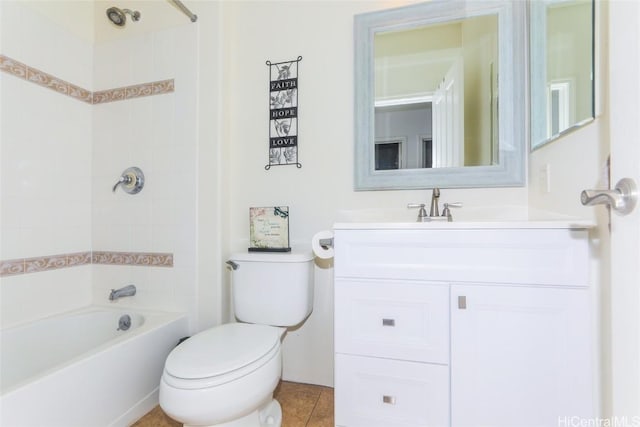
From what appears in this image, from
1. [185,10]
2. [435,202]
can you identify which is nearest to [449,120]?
[435,202]

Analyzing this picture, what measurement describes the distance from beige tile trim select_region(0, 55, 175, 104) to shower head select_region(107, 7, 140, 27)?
348 mm

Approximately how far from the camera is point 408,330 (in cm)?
102

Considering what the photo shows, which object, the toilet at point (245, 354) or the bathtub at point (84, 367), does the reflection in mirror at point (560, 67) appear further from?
the bathtub at point (84, 367)

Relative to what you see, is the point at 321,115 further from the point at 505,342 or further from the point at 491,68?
the point at 505,342

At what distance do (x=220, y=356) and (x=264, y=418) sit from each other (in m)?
0.46

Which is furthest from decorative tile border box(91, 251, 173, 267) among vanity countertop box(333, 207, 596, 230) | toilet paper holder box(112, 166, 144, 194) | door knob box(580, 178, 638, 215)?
door knob box(580, 178, 638, 215)

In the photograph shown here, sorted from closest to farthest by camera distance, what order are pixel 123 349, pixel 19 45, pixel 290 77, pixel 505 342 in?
pixel 505 342
pixel 123 349
pixel 19 45
pixel 290 77

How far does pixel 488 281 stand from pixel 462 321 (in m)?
0.16

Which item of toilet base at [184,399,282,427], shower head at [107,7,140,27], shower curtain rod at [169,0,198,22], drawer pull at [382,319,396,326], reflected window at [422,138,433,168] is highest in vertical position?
shower head at [107,7,140,27]

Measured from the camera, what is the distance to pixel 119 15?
5.38 feet

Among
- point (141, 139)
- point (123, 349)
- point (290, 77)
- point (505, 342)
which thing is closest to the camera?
point (505, 342)

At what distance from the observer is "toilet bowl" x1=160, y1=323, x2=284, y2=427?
3.12 feet

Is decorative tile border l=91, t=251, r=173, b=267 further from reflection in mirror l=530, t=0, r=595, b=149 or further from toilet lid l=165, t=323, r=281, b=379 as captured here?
reflection in mirror l=530, t=0, r=595, b=149

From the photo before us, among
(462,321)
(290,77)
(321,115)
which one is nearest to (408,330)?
(462,321)
